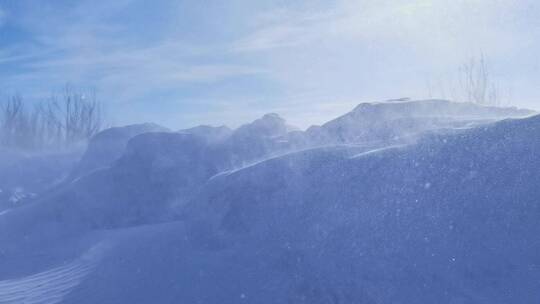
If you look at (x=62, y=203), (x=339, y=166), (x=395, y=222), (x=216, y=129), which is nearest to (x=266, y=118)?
(x=216, y=129)

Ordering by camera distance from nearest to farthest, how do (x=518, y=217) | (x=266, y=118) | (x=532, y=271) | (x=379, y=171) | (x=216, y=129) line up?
1. (x=532, y=271)
2. (x=518, y=217)
3. (x=379, y=171)
4. (x=266, y=118)
5. (x=216, y=129)

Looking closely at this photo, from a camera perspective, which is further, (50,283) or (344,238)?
(50,283)

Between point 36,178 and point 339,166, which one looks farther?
point 36,178

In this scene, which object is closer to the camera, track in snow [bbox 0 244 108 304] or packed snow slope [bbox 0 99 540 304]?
packed snow slope [bbox 0 99 540 304]

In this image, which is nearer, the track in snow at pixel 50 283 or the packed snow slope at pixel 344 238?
the packed snow slope at pixel 344 238

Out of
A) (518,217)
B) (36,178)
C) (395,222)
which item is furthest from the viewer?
(36,178)

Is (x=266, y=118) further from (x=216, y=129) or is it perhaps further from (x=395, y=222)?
(x=395, y=222)

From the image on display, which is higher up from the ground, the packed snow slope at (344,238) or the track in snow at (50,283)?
the packed snow slope at (344,238)

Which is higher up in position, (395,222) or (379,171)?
(379,171)
